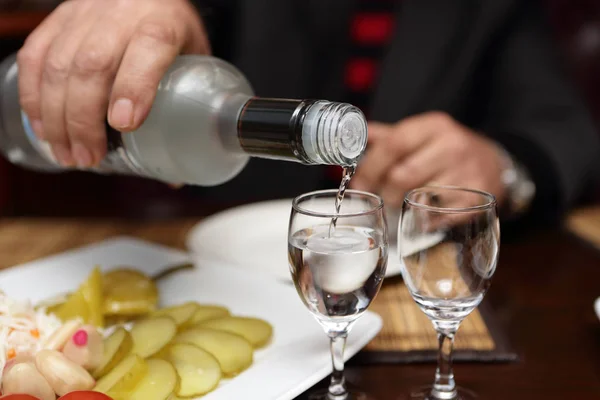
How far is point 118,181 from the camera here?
2.34 metres

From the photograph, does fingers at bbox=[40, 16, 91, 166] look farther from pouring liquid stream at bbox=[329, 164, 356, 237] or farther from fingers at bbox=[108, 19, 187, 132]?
pouring liquid stream at bbox=[329, 164, 356, 237]

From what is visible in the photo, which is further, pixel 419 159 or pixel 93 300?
pixel 419 159

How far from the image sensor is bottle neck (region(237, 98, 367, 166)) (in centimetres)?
57

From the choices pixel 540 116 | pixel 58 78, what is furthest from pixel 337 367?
pixel 540 116

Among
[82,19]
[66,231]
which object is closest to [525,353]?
[82,19]

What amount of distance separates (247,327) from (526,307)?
377mm

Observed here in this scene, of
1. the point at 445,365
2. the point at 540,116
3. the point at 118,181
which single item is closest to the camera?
the point at 445,365

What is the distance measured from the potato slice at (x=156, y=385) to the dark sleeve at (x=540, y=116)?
0.83 meters

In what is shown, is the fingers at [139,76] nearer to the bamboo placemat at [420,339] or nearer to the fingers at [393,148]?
the bamboo placemat at [420,339]

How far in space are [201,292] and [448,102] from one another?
1065 millimetres

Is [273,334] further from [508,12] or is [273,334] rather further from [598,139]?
[508,12]

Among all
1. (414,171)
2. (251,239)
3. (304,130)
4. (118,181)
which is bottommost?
(118,181)

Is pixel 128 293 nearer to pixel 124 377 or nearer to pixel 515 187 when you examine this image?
pixel 124 377

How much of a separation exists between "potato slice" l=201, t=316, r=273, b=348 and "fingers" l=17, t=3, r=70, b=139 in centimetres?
33
